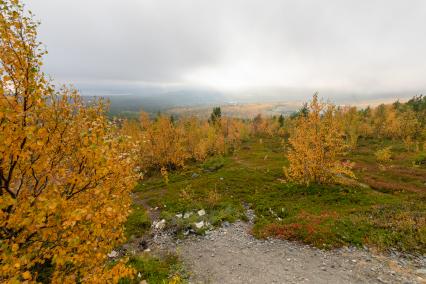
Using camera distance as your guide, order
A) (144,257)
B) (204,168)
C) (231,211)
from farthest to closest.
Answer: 1. (204,168)
2. (231,211)
3. (144,257)

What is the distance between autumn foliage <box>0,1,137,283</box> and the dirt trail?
8465mm

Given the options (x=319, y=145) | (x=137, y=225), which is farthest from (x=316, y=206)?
(x=137, y=225)

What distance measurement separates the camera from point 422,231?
52.2 ft

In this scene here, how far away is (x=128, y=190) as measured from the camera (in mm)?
8750

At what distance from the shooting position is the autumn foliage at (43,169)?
5.68 metres

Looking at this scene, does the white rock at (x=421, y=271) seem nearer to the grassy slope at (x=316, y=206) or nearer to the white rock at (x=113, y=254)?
the grassy slope at (x=316, y=206)

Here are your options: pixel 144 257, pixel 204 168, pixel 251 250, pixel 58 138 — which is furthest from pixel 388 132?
pixel 58 138

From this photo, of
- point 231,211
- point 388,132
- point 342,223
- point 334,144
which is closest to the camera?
point 342,223

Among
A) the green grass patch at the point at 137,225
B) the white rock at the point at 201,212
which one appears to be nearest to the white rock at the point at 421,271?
the white rock at the point at 201,212

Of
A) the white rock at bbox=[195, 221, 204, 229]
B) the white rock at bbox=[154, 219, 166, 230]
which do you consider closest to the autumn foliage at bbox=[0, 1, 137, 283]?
the white rock at bbox=[195, 221, 204, 229]

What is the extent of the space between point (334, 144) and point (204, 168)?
79.1 ft

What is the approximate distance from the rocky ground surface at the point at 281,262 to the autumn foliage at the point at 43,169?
841 centimetres

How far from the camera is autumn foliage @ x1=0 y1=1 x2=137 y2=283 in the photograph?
5677 millimetres

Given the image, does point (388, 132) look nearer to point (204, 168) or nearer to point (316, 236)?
point (204, 168)
